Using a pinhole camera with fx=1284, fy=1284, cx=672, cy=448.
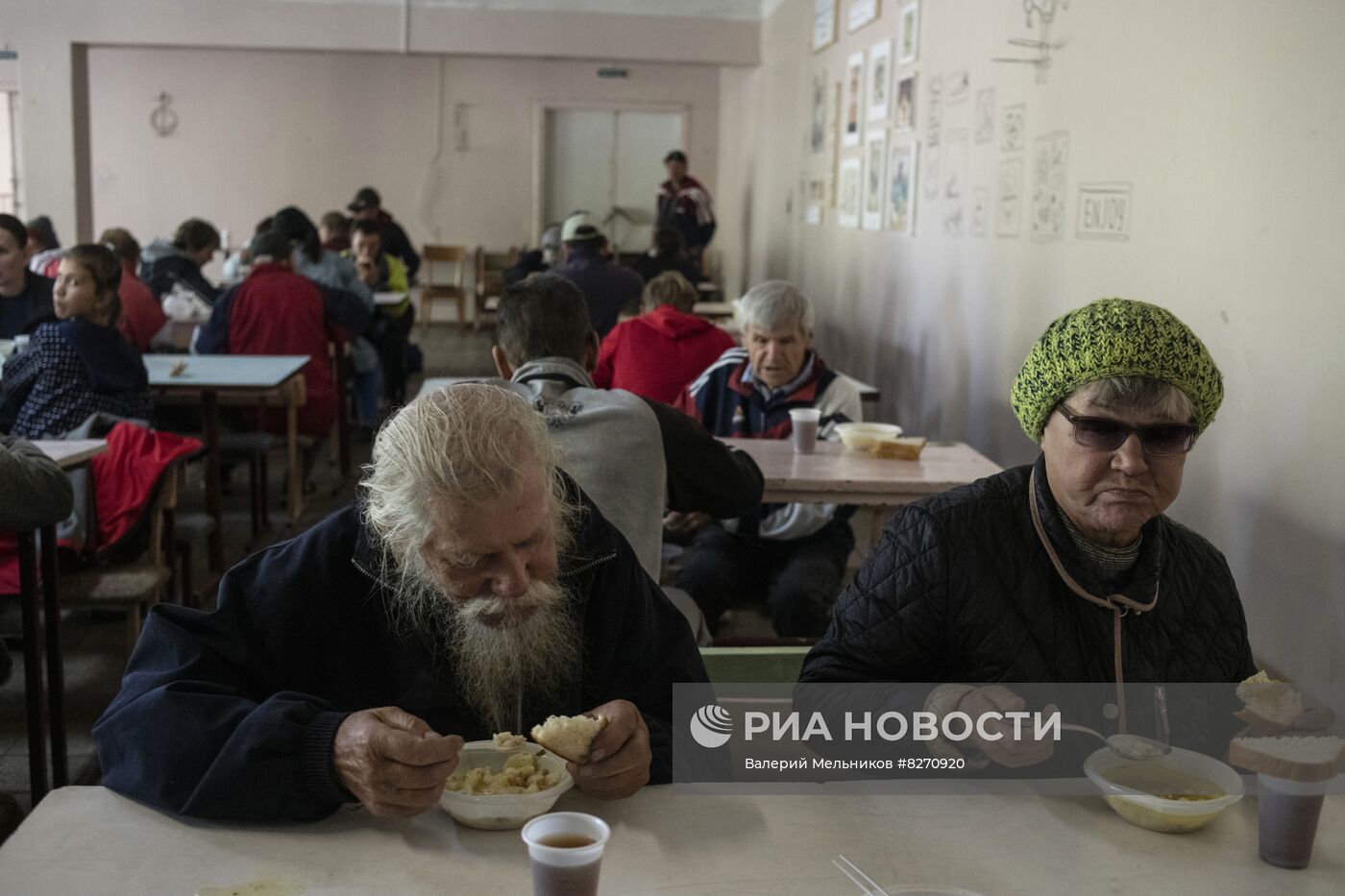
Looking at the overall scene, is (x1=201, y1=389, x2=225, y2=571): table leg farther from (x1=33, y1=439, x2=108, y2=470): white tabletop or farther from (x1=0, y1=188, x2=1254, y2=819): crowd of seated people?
(x1=0, y1=188, x2=1254, y2=819): crowd of seated people

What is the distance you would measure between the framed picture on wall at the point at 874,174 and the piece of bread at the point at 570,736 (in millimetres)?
6022

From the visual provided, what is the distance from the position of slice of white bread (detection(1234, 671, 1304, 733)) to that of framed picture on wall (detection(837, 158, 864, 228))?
21.3ft

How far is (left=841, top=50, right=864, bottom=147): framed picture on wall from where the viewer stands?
7746mm

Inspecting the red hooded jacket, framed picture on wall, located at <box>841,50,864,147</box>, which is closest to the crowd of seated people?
Result: the red hooded jacket

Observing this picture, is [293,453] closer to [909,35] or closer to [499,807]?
[909,35]

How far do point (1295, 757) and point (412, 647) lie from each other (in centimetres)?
113

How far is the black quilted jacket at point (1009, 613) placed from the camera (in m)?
1.93

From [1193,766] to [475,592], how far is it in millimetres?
957

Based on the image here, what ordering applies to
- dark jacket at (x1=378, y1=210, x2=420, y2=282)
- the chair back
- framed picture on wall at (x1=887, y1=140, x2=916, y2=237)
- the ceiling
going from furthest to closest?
the chair back < the ceiling < dark jacket at (x1=378, y1=210, x2=420, y2=282) < framed picture on wall at (x1=887, y1=140, x2=916, y2=237)

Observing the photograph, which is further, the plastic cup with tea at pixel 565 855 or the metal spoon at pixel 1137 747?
the metal spoon at pixel 1137 747

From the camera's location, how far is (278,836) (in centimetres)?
151

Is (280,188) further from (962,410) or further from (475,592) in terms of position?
(475,592)

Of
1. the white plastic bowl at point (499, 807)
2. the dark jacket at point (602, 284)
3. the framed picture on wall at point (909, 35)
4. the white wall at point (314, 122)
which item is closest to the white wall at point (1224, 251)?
the framed picture on wall at point (909, 35)

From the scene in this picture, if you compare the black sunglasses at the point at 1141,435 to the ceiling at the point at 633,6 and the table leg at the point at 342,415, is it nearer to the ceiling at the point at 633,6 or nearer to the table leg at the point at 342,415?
the table leg at the point at 342,415
